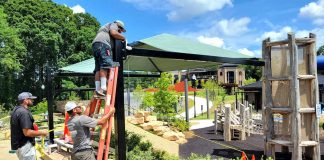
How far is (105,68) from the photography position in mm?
5559

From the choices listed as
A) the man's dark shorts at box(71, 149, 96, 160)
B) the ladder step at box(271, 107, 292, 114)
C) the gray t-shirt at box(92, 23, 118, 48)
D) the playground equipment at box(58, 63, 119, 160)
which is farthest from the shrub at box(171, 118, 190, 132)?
the gray t-shirt at box(92, 23, 118, 48)

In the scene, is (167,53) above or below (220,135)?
above

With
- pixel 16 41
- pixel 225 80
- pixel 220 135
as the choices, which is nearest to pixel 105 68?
pixel 220 135

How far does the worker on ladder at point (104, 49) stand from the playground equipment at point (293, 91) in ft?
15.7

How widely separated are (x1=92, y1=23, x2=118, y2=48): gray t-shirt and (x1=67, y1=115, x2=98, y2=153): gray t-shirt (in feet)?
4.15

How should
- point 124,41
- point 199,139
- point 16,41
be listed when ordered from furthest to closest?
point 16,41 → point 199,139 → point 124,41

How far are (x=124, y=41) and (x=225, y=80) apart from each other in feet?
213

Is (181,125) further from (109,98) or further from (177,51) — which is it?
(109,98)

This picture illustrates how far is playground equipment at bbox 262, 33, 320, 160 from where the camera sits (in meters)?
8.63

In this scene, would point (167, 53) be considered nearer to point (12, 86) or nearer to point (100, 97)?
point (100, 97)

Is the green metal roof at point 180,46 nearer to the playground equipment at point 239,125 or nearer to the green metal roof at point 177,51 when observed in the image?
the green metal roof at point 177,51

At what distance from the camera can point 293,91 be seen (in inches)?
339

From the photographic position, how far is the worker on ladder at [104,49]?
A: 5.57 meters

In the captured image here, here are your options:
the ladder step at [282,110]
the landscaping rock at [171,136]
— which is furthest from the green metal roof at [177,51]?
the landscaping rock at [171,136]
